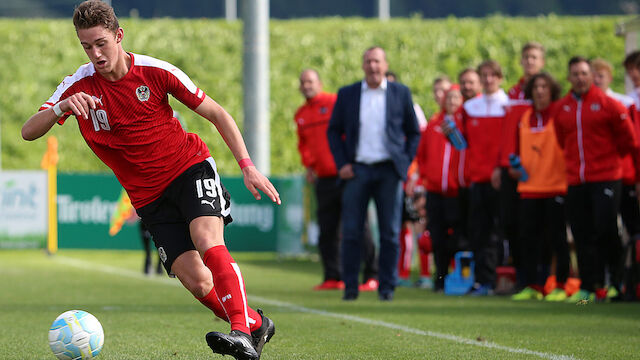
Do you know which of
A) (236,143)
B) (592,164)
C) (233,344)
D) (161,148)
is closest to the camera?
(233,344)

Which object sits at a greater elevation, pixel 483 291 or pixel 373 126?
pixel 373 126

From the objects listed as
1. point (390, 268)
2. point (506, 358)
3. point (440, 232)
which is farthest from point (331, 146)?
point (506, 358)

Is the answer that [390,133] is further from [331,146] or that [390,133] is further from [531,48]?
[531,48]

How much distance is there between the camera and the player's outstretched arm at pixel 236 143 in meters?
5.37

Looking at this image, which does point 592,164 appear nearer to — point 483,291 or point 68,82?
point 483,291

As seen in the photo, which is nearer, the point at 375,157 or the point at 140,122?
the point at 140,122

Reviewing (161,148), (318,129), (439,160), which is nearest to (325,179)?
(318,129)

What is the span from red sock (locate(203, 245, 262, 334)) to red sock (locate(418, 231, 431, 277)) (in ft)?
22.6

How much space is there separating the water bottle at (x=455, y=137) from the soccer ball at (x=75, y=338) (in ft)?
19.1

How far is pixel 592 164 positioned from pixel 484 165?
5.57 feet

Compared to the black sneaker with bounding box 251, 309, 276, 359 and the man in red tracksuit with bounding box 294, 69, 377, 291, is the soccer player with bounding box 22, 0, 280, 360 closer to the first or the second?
the black sneaker with bounding box 251, 309, 276, 359

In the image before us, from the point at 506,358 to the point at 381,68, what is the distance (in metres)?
4.50

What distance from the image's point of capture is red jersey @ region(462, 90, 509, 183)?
10961mm

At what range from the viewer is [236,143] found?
5566 millimetres
